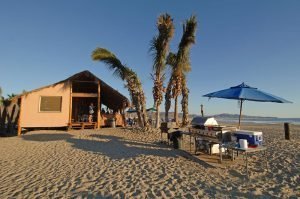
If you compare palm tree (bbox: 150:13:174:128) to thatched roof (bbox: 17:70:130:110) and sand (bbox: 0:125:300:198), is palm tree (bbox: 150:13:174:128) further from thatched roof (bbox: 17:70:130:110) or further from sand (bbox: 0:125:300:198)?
sand (bbox: 0:125:300:198)

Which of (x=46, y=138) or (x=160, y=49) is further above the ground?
(x=160, y=49)

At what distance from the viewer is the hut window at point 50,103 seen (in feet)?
49.4

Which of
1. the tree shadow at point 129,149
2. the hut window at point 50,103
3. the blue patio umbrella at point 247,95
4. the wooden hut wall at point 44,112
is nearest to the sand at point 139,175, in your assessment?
the tree shadow at point 129,149

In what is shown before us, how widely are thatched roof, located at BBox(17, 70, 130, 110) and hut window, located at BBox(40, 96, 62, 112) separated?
849mm

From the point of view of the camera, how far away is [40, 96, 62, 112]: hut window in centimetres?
1506

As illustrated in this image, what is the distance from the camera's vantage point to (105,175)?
5887 mm

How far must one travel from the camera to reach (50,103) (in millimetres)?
15188

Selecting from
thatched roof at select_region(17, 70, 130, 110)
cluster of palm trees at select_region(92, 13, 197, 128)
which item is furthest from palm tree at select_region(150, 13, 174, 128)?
thatched roof at select_region(17, 70, 130, 110)

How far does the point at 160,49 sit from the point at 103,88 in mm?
5881

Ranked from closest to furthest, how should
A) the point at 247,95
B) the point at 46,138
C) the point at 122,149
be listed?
the point at 247,95
the point at 122,149
the point at 46,138

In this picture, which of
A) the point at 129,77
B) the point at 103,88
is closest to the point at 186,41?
the point at 129,77

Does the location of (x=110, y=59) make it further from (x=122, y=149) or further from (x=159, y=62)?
(x=122, y=149)

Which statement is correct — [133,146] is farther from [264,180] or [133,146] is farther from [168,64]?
[168,64]

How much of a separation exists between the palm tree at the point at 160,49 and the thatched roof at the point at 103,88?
3300 mm
